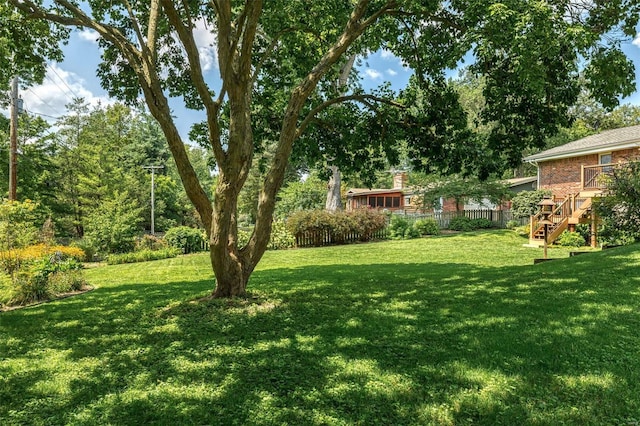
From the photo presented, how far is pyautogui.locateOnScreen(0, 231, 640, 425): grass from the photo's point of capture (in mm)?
2652

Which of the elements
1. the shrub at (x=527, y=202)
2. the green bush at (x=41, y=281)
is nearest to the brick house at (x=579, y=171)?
the shrub at (x=527, y=202)

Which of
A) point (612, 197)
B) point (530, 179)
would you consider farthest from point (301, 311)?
point (530, 179)

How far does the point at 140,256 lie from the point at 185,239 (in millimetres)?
2236

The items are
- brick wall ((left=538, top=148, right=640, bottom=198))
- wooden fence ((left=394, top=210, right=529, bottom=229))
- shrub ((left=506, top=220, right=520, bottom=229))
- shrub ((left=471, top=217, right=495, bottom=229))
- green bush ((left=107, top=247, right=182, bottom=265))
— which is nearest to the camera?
green bush ((left=107, top=247, right=182, bottom=265))

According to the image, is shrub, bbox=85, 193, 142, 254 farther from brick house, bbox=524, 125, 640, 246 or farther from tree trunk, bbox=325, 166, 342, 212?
brick house, bbox=524, 125, 640, 246

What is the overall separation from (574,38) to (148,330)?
6104mm

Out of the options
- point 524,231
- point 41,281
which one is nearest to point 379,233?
point 524,231

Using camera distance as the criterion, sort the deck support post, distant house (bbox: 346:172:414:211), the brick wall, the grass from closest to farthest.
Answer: the grass, the deck support post, the brick wall, distant house (bbox: 346:172:414:211)

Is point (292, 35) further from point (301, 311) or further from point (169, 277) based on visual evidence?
point (169, 277)

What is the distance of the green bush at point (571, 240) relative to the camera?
47.2ft

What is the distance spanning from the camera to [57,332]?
4754 mm

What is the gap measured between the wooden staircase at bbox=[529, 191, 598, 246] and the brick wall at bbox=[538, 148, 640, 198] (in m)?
2.69

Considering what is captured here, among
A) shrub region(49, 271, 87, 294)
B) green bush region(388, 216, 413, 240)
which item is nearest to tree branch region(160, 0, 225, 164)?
shrub region(49, 271, 87, 294)

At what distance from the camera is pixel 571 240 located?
14453 millimetres
